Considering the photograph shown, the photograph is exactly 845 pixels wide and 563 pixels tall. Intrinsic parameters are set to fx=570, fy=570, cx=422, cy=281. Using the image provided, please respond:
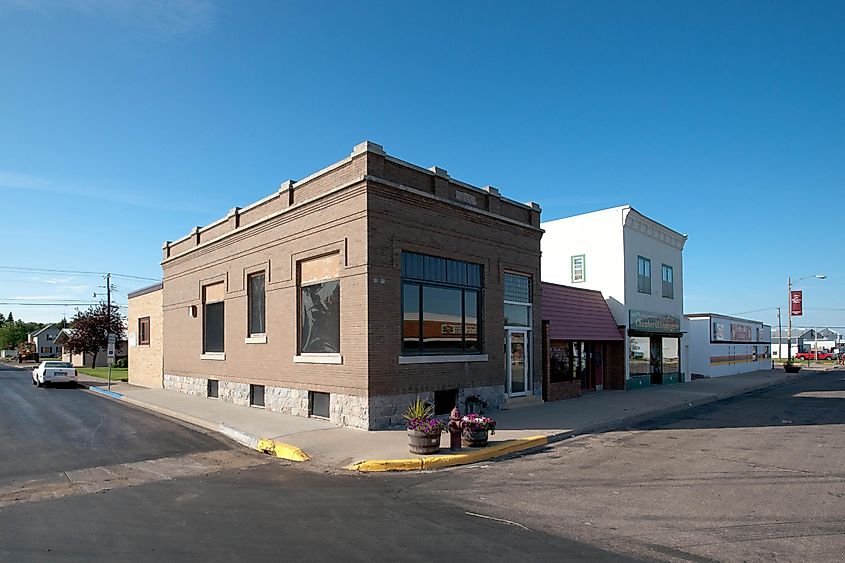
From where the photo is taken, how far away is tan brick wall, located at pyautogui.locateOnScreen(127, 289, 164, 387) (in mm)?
27469

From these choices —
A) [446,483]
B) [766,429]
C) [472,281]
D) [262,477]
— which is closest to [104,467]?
[262,477]

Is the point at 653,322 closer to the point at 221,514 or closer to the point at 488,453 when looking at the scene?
the point at 488,453

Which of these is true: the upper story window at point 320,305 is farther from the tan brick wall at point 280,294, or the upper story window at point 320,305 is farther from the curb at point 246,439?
the curb at point 246,439

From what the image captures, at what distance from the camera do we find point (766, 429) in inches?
610

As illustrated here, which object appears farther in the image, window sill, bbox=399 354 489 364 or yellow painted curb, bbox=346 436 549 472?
window sill, bbox=399 354 489 364

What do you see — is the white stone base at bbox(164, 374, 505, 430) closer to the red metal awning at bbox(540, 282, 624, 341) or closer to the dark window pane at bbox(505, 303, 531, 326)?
the dark window pane at bbox(505, 303, 531, 326)

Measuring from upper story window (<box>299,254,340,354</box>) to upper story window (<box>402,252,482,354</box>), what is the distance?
1.93 metres

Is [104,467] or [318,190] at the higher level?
[318,190]

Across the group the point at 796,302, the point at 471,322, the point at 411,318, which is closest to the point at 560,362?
the point at 471,322

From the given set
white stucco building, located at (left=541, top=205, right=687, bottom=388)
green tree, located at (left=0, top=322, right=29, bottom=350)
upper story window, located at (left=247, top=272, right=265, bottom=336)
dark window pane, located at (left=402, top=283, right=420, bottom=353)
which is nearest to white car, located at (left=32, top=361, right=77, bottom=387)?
upper story window, located at (left=247, top=272, right=265, bottom=336)

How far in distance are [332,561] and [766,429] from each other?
1413 cm

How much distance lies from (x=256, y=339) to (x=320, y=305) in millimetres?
3951

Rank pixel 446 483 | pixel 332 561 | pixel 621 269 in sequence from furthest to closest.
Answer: pixel 621 269, pixel 446 483, pixel 332 561

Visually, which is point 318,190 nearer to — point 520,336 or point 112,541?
point 520,336
